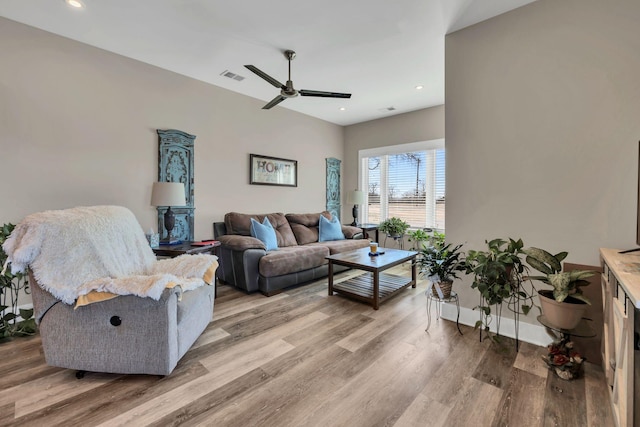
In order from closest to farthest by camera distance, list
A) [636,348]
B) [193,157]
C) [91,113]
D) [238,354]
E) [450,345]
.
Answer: [636,348]
[238,354]
[450,345]
[91,113]
[193,157]

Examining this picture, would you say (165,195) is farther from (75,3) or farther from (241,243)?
(75,3)

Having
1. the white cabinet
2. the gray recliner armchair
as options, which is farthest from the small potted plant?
the gray recliner armchair

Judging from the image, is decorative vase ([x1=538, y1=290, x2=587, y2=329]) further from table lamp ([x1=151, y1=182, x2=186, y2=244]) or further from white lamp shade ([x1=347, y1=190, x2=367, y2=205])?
white lamp shade ([x1=347, y1=190, x2=367, y2=205])

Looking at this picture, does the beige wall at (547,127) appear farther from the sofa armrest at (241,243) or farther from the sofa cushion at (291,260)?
the sofa armrest at (241,243)

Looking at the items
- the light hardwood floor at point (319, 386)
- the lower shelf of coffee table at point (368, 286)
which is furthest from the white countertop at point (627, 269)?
the lower shelf of coffee table at point (368, 286)

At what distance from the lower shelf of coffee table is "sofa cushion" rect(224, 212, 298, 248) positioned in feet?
3.89

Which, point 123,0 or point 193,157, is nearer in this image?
point 123,0

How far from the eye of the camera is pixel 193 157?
381 centimetres

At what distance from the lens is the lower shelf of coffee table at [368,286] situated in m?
3.19

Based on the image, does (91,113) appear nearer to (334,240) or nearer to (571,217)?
(334,240)

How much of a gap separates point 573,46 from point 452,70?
2.78ft

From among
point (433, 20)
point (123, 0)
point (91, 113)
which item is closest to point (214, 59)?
point (123, 0)

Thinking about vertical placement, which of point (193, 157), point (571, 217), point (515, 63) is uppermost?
point (515, 63)

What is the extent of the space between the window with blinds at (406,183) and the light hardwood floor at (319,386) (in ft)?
10.2
